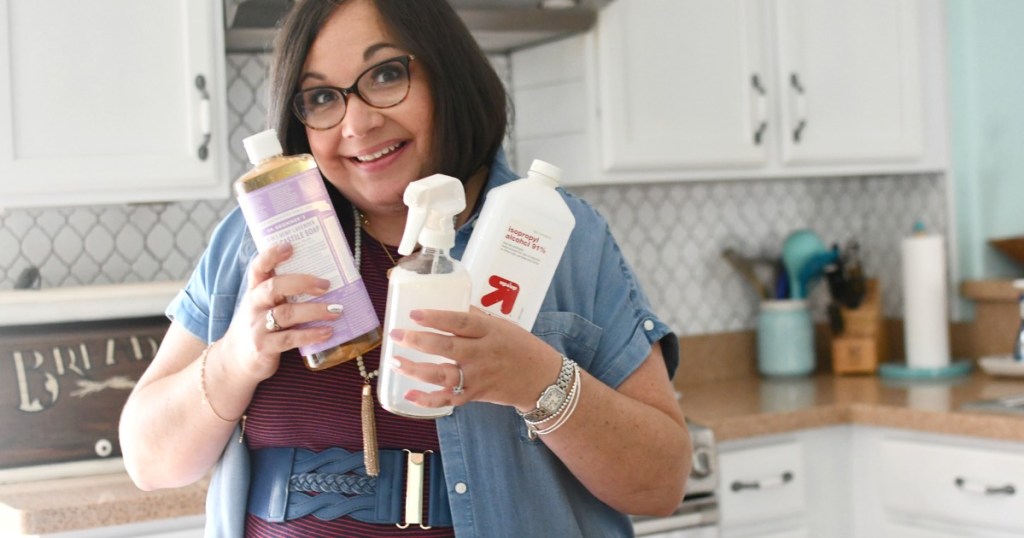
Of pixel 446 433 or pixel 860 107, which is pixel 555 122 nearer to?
pixel 860 107

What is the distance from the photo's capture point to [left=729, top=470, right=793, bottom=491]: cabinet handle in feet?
7.95

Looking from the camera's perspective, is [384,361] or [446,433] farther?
[446,433]

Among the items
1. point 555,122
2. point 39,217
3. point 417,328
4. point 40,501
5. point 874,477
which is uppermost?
point 555,122

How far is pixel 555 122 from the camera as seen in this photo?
2.59m

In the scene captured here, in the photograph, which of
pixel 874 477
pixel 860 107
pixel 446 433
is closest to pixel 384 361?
pixel 446 433

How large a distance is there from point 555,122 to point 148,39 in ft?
2.94

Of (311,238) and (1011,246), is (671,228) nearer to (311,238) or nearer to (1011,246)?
(1011,246)

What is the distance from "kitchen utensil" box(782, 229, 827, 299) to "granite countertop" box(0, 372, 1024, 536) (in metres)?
0.24

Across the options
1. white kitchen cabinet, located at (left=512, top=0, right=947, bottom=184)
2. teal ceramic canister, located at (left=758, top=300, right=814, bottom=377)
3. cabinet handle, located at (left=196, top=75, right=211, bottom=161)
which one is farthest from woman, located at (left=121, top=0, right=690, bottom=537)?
teal ceramic canister, located at (left=758, top=300, right=814, bottom=377)

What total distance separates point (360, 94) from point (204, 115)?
1.04m

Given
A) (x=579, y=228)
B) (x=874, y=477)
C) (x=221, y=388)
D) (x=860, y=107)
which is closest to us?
(x=221, y=388)

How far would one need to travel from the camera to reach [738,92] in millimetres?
2676

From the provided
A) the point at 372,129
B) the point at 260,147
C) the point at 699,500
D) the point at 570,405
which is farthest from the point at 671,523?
the point at 260,147

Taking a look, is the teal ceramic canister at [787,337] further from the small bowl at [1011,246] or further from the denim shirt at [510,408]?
the denim shirt at [510,408]
